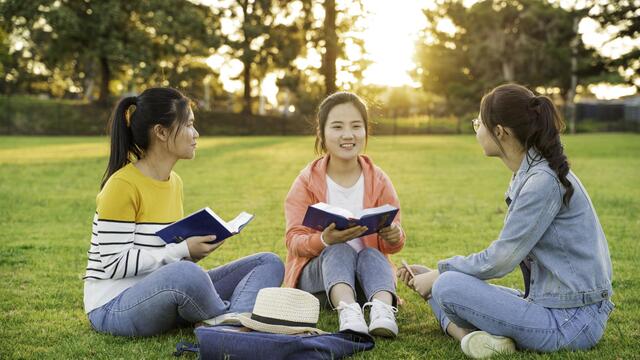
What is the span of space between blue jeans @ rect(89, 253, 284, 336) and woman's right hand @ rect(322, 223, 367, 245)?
47 centimetres

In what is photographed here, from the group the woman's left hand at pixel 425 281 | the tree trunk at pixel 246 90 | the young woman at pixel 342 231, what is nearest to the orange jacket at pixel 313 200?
the young woman at pixel 342 231

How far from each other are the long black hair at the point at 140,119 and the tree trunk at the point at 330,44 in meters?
14.1

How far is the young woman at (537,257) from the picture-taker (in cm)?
321

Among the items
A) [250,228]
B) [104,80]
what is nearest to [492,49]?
[104,80]

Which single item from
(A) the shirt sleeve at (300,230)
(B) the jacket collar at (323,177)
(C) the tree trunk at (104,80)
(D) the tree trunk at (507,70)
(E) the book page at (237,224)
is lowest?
(A) the shirt sleeve at (300,230)

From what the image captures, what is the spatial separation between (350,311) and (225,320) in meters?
0.58

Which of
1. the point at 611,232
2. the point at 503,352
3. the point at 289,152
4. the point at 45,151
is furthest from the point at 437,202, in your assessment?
the point at 45,151

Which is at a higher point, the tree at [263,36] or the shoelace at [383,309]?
the tree at [263,36]

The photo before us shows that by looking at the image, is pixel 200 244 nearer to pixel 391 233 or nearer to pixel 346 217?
pixel 346 217

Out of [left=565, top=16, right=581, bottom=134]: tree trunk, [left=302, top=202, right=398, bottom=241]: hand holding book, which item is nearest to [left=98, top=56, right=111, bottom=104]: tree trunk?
[left=565, top=16, right=581, bottom=134]: tree trunk

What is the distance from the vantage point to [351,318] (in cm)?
353

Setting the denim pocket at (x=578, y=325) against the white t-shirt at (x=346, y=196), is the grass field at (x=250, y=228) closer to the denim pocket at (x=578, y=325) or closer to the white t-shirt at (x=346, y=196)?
the denim pocket at (x=578, y=325)

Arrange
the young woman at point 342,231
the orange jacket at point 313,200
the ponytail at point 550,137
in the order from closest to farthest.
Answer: the ponytail at point 550,137 < the young woman at point 342,231 < the orange jacket at point 313,200

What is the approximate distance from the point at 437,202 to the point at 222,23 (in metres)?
30.1
